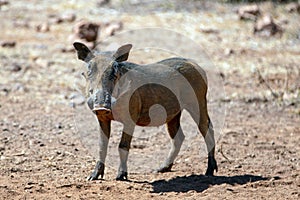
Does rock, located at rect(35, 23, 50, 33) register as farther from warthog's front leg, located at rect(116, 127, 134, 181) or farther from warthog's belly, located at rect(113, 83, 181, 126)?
warthog's front leg, located at rect(116, 127, 134, 181)

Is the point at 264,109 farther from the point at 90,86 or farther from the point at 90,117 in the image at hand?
the point at 90,86

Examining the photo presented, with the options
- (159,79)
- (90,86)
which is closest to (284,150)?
(159,79)

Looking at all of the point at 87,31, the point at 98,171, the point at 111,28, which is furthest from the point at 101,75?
the point at 111,28

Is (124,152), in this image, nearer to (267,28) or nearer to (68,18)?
(267,28)

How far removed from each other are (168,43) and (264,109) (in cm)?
506

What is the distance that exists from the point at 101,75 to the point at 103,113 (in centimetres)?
31

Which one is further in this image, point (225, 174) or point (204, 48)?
point (204, 48)

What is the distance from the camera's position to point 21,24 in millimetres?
17281

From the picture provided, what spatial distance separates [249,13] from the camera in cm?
1728

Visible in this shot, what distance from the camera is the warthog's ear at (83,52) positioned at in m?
5.94

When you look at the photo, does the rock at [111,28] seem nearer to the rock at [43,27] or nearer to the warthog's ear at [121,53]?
the rock at [43,27]

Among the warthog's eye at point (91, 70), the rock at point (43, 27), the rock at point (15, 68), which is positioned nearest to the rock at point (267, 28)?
the rock at point (43, 27)

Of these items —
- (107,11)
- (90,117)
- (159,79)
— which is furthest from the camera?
(107,11)

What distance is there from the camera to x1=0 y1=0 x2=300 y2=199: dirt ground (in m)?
Answer: 6.16
